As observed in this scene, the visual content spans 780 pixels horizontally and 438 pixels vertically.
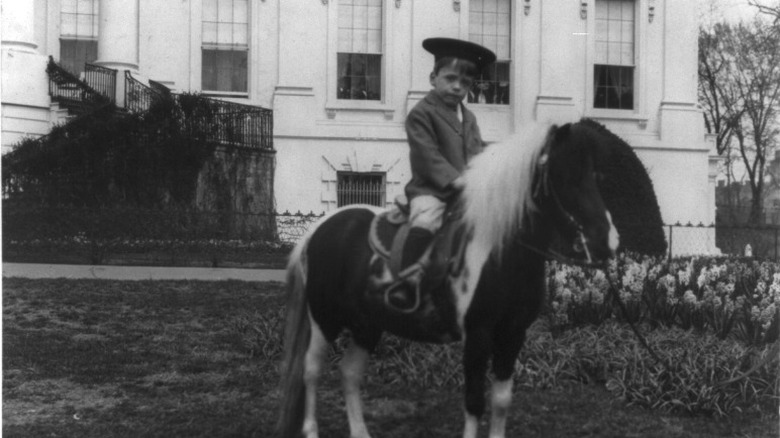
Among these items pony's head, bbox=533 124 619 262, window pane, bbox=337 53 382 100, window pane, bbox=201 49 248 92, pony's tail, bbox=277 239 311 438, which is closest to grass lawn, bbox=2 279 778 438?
pony's tail, bbox=277 239 311 438

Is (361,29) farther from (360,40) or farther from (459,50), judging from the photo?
(459,50)

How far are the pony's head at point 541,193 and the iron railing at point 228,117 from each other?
432 inches

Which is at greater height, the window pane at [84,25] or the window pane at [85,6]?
the window pane at [85,6]

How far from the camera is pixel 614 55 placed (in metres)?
16.4

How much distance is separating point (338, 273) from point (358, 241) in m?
0.22

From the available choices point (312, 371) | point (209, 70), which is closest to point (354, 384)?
point (312, 371)

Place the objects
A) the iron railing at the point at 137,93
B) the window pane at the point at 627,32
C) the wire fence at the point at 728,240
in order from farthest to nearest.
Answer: the window pane at the point at 627,32 → the iron railing at the point at 137,93 → the wire fence at the point at 728,240

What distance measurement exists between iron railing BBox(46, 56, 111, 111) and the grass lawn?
5.37 metres

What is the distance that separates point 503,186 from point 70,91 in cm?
1288

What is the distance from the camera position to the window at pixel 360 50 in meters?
15.8

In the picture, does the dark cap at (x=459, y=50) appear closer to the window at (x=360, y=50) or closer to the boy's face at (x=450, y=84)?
the boy's face at (x=450, y=84)

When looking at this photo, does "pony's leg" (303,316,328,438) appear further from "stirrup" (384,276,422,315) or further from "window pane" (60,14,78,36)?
"window pane" (60,14,78,36)

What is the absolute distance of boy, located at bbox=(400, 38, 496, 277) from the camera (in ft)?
14.4

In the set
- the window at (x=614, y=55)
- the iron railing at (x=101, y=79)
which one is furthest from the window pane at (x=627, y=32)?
the iron railing at (x=101, y=79)
